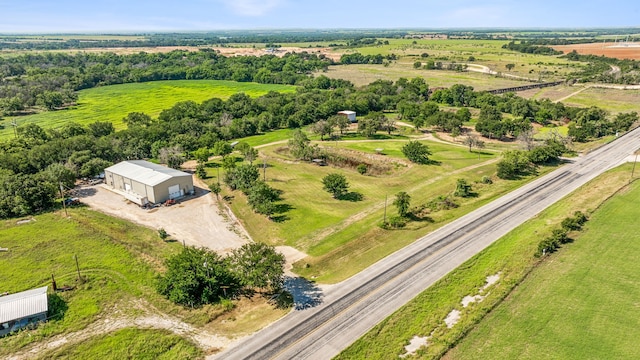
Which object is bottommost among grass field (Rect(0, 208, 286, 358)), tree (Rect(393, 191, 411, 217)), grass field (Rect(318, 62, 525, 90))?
grass field (Rect(0, 208, 286, 358))

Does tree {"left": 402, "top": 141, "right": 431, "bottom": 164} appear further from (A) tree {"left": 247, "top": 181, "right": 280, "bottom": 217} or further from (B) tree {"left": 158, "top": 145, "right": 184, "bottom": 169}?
(B) tree {"left": 158, "top": 145, "right": 184, "bottom": 169}

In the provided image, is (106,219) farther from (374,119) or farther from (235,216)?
(374,119)

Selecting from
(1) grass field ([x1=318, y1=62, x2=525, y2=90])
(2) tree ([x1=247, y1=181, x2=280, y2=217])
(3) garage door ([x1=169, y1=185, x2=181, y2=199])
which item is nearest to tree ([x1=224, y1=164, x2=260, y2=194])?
(2) tree ([x1=247, y1=181, x2=280, y2=217])

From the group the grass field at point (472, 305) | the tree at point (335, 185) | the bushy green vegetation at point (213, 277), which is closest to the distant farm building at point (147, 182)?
the tree at point (335, 185)

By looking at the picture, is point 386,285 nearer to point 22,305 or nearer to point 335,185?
point 335,185

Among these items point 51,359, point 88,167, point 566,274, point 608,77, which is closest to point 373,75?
point 608,77

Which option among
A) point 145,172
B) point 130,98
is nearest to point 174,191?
point 145,172
